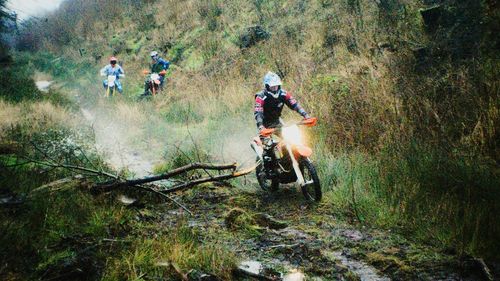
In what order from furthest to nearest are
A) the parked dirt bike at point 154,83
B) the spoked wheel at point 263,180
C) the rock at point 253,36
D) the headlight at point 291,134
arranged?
the parked dirt bike at point 154,83 < the rock at point 253,36 < the spoked wheel at point 263,180 < the headlight at point 291,134

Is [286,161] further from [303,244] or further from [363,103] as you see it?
[303,244]

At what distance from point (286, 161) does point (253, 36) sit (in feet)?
28.0

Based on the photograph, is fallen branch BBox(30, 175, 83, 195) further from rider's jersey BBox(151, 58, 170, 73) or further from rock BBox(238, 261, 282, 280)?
rider's jersey BBox(151, 58, 170, 73)

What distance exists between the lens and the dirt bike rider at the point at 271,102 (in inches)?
235

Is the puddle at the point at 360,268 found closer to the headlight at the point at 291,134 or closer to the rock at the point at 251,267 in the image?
the rock at the point at 251,267

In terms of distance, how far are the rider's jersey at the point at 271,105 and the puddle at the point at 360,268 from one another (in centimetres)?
283

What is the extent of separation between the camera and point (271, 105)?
6.27 m

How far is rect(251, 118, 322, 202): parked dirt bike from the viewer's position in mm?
4989

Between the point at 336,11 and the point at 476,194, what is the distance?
29.5 feet

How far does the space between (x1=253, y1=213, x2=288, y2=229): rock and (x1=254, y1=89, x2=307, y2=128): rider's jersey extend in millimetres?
1890

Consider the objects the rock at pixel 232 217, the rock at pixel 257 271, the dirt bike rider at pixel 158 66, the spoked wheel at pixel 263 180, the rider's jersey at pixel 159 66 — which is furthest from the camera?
the rider's jersey at pixel 159 66

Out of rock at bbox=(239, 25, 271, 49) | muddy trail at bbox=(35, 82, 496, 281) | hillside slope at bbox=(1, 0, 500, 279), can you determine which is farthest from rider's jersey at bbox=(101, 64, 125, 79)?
muddy trail at bbox=(35, 82, 496, 281)

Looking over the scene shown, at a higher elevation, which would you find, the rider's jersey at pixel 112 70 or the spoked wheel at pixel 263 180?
the rider's jersey at pixel 112 70

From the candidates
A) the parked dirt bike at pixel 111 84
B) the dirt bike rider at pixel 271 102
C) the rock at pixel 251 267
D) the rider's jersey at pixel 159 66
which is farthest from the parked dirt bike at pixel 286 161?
the parked dirt bike at pixel 111 84
